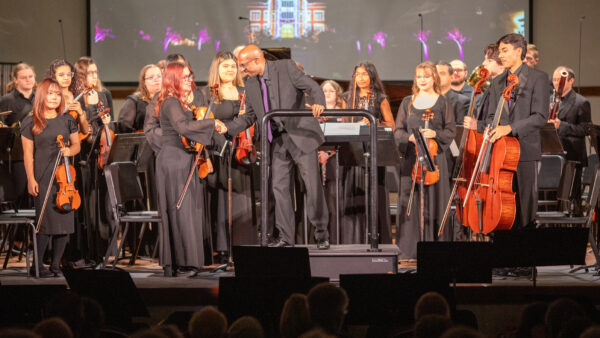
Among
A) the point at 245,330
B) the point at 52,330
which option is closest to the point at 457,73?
the point at 245,330

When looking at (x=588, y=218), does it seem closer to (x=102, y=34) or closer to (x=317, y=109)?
(x=317, y=109)

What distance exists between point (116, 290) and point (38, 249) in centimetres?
240

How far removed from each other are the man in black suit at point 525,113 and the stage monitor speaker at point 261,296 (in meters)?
2.35

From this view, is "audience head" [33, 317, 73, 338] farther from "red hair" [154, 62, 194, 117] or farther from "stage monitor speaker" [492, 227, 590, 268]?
"red hair" [154, 62, 194, 117]

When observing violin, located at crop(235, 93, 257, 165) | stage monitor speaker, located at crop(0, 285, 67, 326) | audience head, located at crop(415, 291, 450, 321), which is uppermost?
violin, located at crop(235, 93, 257, 165)

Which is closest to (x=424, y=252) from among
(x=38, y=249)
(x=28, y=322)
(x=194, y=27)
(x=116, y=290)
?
(x=116, y=290)

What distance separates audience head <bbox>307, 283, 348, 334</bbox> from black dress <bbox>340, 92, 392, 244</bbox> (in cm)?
336

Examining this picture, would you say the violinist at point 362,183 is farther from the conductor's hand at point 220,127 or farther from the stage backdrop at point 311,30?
the stage backdrop at point 311,30

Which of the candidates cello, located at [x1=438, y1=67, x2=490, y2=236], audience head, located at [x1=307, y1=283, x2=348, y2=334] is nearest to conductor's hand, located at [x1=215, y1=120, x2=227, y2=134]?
cello, located at [x1=438, y1=67, x2=490, y2=236]

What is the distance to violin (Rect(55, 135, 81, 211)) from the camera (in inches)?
228

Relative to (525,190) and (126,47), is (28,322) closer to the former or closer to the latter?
(525,190)

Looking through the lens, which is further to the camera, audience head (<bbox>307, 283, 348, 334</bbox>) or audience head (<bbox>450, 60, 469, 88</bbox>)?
audience head (<bbox>450, 60, 469, 88</bbox>)

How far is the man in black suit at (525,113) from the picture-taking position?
543cm

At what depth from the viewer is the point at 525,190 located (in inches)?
217
